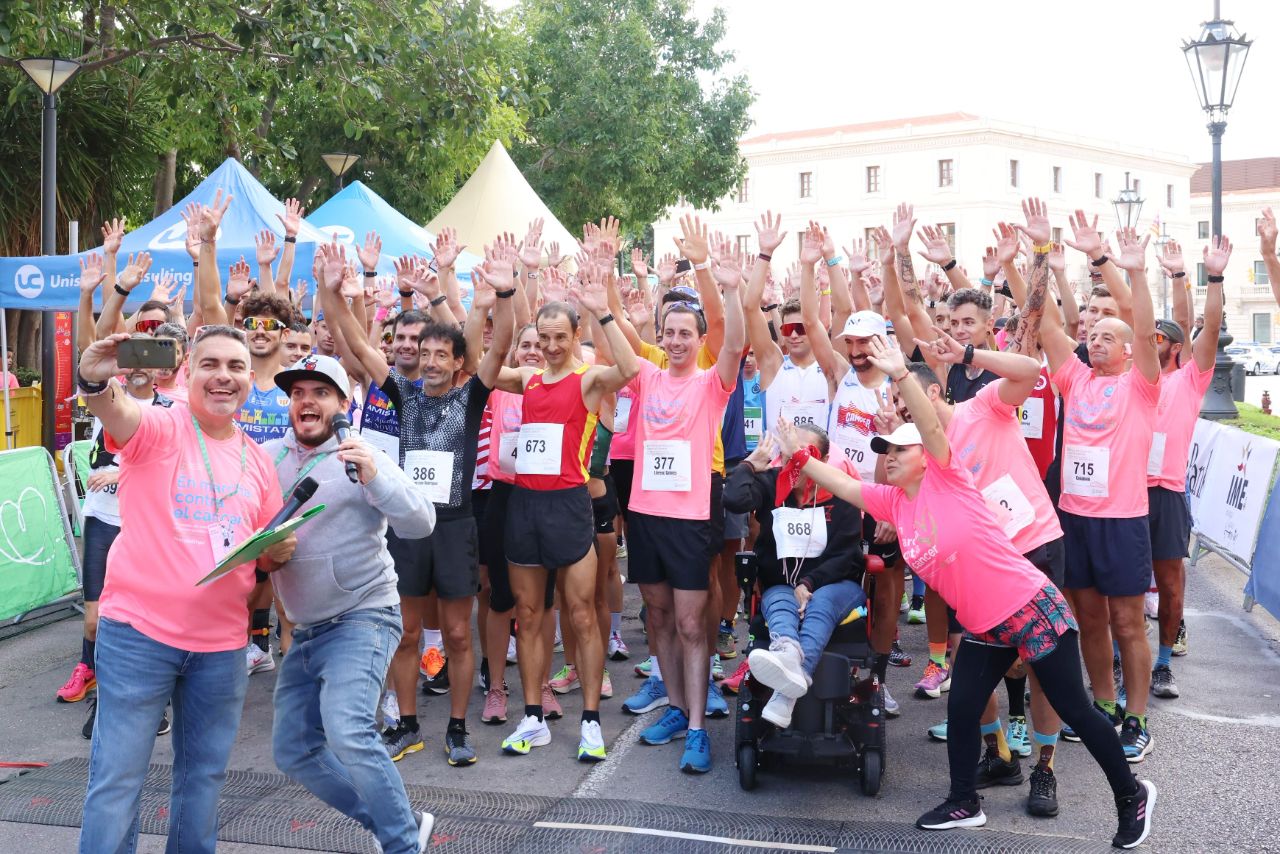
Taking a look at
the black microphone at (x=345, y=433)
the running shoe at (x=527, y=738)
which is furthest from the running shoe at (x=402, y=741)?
the black microphone at (x=345, y=433)

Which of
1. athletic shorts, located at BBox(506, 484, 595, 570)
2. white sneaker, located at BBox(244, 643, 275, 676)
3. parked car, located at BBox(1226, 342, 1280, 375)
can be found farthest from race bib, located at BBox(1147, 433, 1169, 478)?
parked car, located at BBox(1226, 342, 1280, 375)

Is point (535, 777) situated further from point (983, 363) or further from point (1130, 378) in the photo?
point (1130, 378)

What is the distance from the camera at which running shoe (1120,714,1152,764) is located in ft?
17.6

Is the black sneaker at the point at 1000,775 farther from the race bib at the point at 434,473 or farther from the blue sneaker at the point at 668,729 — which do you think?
the race bib at the point at 434,473

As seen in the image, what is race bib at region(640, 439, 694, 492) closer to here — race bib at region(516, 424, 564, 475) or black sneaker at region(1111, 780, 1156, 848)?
race bib at region(516, 424, 564, 475)

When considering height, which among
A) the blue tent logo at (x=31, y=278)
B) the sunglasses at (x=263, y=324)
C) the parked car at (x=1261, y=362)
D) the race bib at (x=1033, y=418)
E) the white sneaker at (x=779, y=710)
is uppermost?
the parked car at (x=1261, y=362)

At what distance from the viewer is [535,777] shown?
5.31m

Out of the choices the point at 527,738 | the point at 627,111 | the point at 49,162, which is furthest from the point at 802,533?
the point at 627,111

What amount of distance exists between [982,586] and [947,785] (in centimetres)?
117

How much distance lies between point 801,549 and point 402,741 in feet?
6.89

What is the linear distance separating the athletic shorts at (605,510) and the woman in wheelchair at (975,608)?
92.3 inches

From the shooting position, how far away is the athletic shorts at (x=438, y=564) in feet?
18.0

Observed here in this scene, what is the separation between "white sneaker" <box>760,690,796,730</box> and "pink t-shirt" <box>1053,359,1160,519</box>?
1.74 meters

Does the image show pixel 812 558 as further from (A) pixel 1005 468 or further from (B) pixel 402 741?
(B) pixel 402 741
